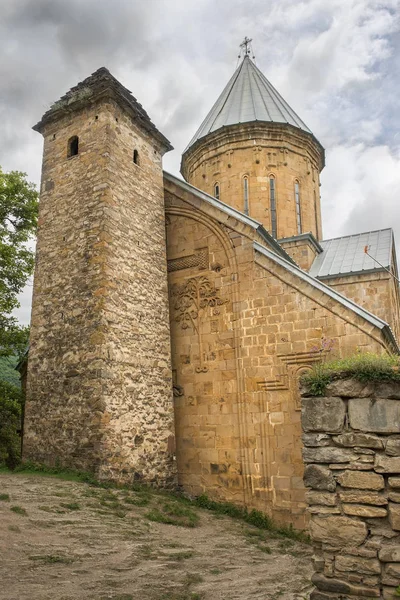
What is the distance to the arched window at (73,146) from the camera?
1076cm

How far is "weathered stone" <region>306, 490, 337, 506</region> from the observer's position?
4.05 metres

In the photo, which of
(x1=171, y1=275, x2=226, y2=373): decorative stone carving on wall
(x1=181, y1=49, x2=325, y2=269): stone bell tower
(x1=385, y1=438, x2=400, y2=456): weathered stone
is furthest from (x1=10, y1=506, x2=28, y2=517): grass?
(x1=181, y1=49, x2=325, y2=269): stone bell tower

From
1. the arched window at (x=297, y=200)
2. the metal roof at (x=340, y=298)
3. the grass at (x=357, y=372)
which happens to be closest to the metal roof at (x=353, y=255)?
the arched window at (x=297, y=200)

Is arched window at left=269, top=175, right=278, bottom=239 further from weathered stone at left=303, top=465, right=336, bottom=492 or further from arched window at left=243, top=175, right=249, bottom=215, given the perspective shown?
weathered stone at left=303, top=465, right=336, bottom=492

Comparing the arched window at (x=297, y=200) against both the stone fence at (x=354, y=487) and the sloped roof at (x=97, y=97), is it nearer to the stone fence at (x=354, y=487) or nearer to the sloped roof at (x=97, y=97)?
the sloped roof at (x=97, y=97)

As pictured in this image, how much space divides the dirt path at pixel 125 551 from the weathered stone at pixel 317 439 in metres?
1.64

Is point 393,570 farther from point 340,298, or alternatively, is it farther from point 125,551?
point 340,298

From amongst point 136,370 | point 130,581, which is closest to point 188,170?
point 136,370

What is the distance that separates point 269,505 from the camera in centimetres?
898

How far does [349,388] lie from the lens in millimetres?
4137

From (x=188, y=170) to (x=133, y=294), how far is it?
1041cm

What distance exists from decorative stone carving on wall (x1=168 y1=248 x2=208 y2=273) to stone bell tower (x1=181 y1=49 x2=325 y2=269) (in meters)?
6.71

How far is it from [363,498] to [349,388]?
857 millimetres

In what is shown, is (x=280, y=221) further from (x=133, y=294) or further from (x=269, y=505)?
(x=269, y=505)
